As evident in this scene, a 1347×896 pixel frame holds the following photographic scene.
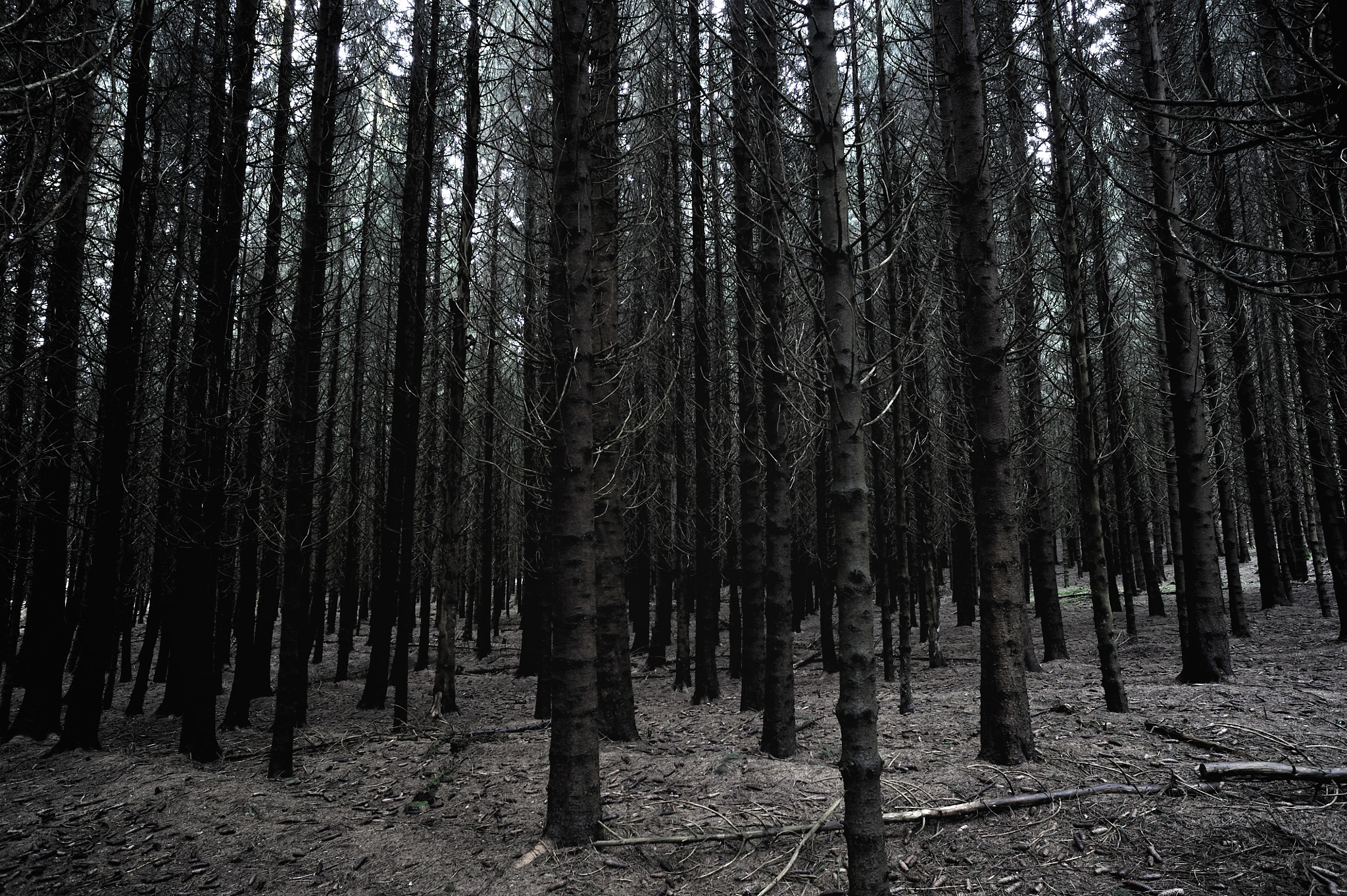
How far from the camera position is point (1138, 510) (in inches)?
741

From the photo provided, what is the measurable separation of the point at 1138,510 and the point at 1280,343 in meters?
5.38

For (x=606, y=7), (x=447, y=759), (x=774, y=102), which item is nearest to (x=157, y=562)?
(x=447, y=759)

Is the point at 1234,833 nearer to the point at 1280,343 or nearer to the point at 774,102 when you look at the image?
the point at 774,102

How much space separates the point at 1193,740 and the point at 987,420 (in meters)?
2.94

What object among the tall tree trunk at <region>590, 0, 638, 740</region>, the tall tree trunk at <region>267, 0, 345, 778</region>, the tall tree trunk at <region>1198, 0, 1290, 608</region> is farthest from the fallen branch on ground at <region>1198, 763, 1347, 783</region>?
the tall tree trunk at <region>1198, 0, 1290, 608</region>

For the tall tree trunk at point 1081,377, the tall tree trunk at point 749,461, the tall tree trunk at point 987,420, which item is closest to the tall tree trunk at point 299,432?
the tall tree trunk at point 749,461

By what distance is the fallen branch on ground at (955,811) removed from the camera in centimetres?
455

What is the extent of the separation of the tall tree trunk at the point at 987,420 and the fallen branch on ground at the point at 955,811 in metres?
0.82

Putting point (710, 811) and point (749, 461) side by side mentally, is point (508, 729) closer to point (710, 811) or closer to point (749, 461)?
point (710, 811)

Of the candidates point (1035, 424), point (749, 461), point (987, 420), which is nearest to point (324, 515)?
point (749, 461)

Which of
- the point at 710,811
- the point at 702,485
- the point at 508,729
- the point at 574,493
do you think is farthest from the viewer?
the point at 702,485

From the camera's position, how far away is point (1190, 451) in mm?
8328

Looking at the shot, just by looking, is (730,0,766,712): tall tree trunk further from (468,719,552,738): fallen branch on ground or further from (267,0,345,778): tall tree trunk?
(267,0,345,778): tall tree trunk

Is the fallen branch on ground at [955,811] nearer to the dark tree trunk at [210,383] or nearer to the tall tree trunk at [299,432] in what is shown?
the tall tree trunk at [299,432]
